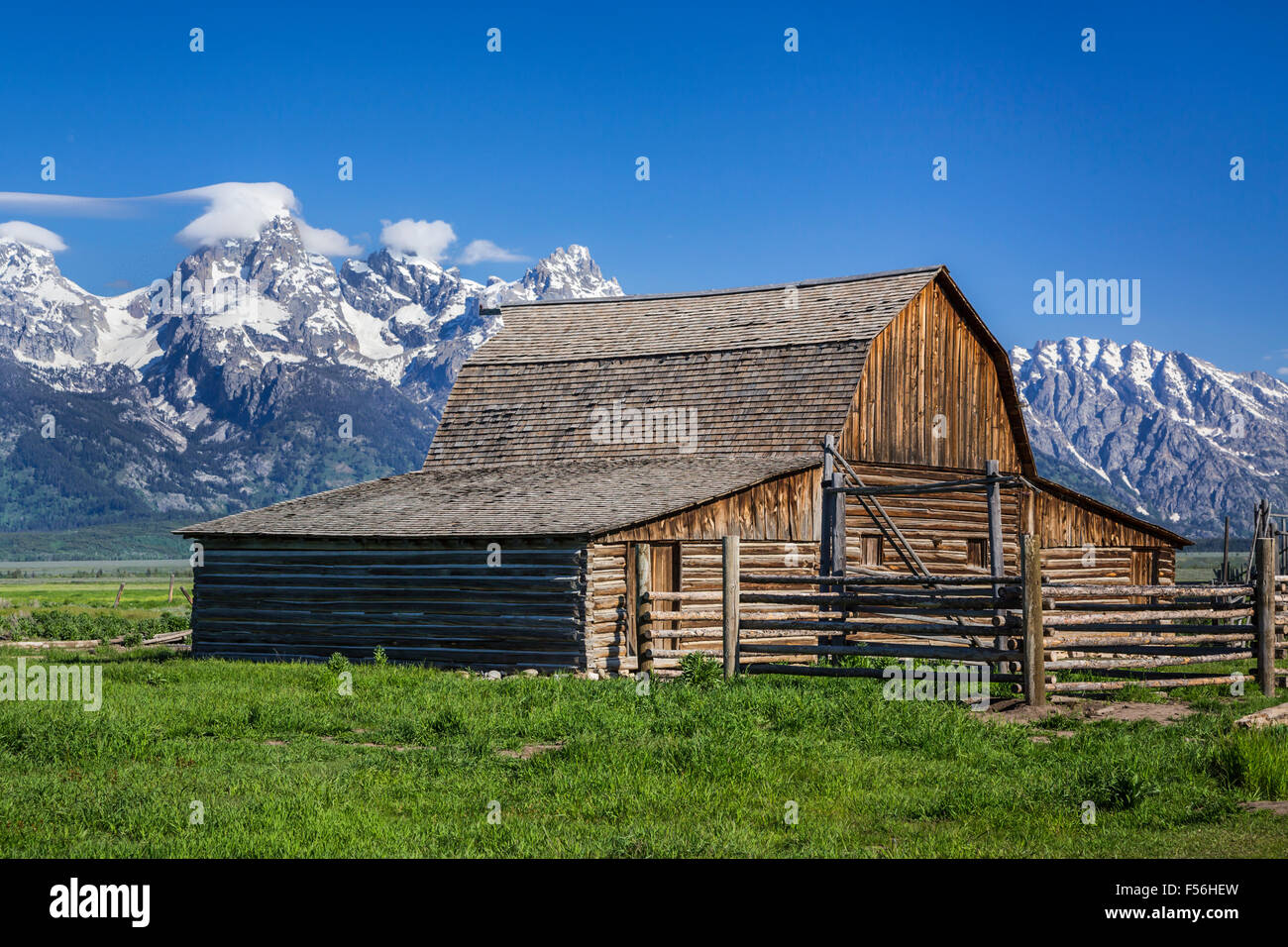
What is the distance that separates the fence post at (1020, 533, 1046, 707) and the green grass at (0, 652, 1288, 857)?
4.01 feet

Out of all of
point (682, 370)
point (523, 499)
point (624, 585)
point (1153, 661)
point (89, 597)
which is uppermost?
point (682, 370)

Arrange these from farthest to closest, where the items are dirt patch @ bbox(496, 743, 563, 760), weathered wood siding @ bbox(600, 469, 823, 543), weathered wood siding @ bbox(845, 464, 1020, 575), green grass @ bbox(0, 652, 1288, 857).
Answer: weathered wood siding @ bbox(845, 464, 1020, 575) → weathered wood siding @ bbox(600, 469, 823, 543) → dirt patch @ bbox(496, 743, 563, 760) → green grass @ bbox(0, 652, 1288, 857)

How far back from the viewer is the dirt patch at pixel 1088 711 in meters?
14.6

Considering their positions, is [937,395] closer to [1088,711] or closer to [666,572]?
[666,572]

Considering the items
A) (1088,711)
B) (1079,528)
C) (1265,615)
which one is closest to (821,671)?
(1088,711)

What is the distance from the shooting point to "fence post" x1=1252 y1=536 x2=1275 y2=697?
1746 cm

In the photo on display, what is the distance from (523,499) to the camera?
25828mm

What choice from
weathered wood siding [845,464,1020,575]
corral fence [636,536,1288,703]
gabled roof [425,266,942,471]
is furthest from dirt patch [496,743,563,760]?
gabled roof [425,266,942,471]

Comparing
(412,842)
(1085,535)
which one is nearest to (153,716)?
(412,842)

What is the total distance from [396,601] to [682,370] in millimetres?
10014

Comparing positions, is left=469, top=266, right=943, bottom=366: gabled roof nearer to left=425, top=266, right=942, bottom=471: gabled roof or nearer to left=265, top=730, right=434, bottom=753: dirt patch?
left=425, top=266, right=942, bottom=471: gabled roof

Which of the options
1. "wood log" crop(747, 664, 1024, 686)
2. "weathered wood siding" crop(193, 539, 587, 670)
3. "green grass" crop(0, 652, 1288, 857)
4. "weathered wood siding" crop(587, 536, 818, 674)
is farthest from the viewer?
"weathered wood siding" crop(193, 539, 587, 670)
